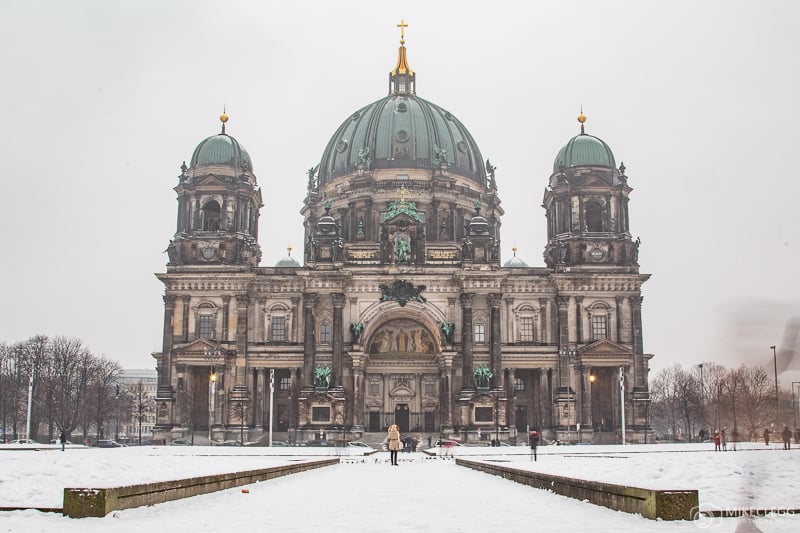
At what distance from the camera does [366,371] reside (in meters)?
79.3

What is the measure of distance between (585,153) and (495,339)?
18.8 m

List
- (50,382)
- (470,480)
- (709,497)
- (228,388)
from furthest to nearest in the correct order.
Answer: (50,382) → (228,388) → (470,480) → (709,497)

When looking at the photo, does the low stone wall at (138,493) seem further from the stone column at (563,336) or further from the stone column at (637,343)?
the stone column at (637,343)

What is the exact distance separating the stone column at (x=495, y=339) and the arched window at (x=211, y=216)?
80.8 feet

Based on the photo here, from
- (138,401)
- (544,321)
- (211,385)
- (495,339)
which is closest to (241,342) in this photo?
(211,385)

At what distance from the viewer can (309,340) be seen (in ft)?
248

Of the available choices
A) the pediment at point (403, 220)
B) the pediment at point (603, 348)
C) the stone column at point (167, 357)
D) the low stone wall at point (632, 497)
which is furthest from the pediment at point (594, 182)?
the low stone wall at point (632, 497)

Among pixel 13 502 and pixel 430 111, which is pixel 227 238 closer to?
pixel 430 111

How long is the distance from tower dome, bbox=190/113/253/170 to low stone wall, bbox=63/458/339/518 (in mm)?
59151

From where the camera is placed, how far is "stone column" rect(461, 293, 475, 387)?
7469 cm

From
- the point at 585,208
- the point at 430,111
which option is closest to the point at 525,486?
the point at 585,208

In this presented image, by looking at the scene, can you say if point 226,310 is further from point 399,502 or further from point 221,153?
point 399,502

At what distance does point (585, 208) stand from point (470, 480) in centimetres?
5663

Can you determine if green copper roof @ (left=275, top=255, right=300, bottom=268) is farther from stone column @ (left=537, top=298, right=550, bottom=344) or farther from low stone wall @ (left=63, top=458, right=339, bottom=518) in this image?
low stone wall @ (left=63, top=458, right=339, bottom=518)
